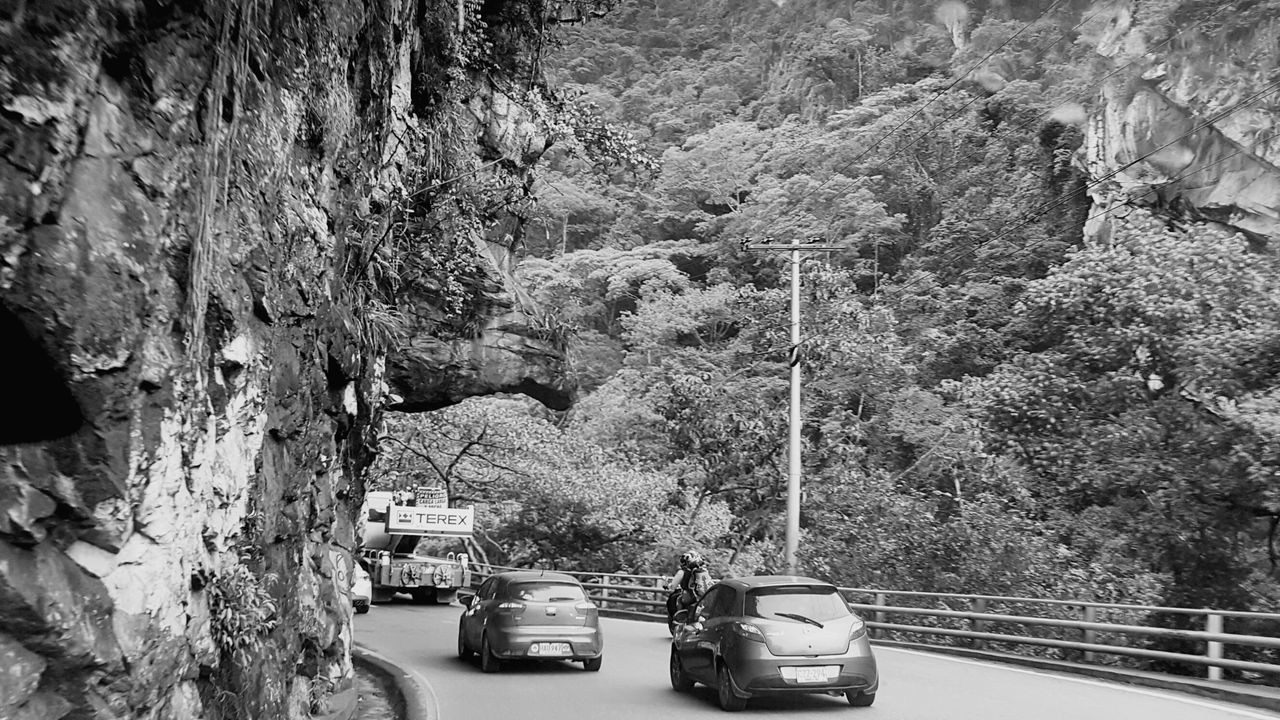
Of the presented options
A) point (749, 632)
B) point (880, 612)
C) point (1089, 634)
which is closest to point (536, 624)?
point (749, 632)

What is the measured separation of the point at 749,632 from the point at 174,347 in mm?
7034

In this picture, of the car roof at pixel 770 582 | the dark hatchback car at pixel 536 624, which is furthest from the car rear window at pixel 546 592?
the car roof at pixel 770 582

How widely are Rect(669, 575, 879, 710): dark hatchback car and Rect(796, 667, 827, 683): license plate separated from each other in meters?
0.01

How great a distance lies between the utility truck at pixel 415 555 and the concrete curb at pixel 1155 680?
17381mm

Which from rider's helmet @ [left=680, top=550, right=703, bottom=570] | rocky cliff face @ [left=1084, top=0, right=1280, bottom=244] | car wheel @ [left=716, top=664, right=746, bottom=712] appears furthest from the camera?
rocky cliff face @ [left=1084, top=0, right=1280, bottom=244]

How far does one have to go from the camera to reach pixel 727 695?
1131cm

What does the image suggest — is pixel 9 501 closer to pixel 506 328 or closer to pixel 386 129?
pixel 386 129

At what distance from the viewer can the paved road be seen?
1089cm

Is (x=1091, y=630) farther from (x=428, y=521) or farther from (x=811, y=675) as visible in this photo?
(x=428, y=521)

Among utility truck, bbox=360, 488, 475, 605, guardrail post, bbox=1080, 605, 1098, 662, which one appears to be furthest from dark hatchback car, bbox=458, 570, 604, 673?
utility truck, bbox=360, 488, 475, 605

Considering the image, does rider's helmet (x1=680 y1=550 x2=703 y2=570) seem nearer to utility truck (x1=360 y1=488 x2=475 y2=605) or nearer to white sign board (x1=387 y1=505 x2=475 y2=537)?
utility truck (x1=360 y1=488 x2=475 y2=605)

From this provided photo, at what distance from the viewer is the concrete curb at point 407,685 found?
11.3 metres

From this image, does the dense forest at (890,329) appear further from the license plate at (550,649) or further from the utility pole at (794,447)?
the license plate at (550,649)

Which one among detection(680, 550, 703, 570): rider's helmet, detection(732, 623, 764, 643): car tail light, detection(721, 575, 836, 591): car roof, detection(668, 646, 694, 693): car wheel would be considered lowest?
detection(668, 646, 694, 693): car wheel
